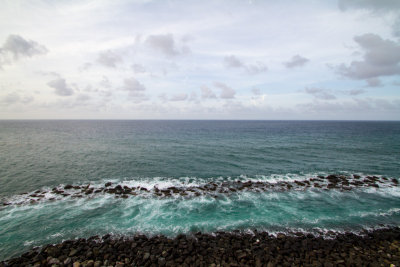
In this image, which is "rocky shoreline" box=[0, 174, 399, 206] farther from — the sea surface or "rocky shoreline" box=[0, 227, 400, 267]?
"rocky shoreline" box=[0, 227, 400, 267]

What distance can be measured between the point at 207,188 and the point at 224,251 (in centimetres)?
1212

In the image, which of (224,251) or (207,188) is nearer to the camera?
(224,251)

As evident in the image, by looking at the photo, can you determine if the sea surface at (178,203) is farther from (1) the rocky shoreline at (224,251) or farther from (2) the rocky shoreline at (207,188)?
(1) the rocky shoreline at (224,251)

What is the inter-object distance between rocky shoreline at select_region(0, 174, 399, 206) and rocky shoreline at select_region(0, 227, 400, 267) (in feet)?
28.4

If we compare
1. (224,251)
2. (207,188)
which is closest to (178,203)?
(207,188)

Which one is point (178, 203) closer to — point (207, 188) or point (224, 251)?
point (207, 188)

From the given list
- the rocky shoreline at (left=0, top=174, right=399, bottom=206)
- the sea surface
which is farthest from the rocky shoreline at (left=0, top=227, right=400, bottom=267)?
the rocky shoreline at (left=0, top=174, right=399, bottom=206)

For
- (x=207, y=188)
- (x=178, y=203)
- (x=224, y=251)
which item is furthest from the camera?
(x=207, y=188)

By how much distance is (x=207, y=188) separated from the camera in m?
25.1

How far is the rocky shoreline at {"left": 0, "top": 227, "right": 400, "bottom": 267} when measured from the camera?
1205cm

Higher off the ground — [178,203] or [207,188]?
[207,188]

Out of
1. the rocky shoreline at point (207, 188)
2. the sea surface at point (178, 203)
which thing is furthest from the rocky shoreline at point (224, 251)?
the rocky shoreline at point (207, 188)

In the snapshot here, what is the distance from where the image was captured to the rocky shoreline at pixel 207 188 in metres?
23.0

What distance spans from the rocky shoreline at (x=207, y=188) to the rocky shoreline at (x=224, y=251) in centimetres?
865
